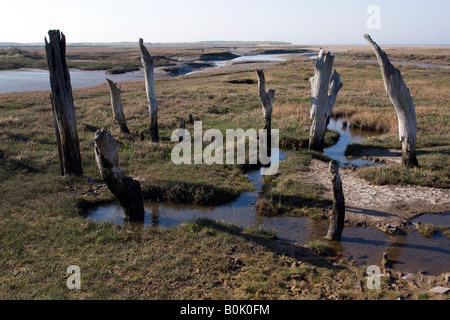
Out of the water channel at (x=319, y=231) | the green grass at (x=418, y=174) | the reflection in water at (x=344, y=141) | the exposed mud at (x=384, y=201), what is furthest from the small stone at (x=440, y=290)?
the reflection in water at (x=344, y=141)

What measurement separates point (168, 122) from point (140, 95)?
34.7 feet

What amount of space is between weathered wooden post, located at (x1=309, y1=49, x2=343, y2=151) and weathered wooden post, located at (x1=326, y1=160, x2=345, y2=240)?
24.9 ft

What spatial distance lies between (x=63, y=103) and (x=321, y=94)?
997 centimetres

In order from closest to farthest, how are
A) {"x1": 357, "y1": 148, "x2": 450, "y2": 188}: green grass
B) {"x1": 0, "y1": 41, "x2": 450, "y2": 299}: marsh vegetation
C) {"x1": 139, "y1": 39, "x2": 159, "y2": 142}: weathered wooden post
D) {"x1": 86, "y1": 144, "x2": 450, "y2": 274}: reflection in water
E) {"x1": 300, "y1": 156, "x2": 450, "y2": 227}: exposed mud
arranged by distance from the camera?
{"x1": 0, "y1": 41, "x2": 450, "y2": 299}: marsh vegetation → {"x1": 86, "y1": 144, "x2": 450, "y2": 274}: reflection in water → {"x1": 300, "y1": 156, "x2": 450, "y2": 227}: exposed mud → {"x1": 357, "y1": 148, "x2": 450, "y2": 188}: green grass → {"x1": 139, "y1": 39, "x2": 159, "y2": 142}: weathered wooden post

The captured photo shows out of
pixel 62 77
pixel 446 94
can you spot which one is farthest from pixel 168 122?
pixel 446 94

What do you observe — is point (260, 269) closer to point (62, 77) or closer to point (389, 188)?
point (389, 188)

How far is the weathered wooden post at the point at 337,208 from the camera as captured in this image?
7926mm

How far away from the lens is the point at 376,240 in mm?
8359

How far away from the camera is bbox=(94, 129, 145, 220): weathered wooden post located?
866cm

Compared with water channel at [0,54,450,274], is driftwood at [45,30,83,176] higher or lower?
higher

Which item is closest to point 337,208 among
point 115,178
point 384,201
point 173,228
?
point 384,201

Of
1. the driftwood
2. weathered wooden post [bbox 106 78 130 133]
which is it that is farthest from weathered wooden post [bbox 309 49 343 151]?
the driftwood

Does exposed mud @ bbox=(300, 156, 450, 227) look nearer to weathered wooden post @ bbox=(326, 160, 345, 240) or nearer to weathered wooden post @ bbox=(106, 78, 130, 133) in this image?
weathered wooden post @ bbox=(326, 160, 345, 240)

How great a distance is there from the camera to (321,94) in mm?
14906
